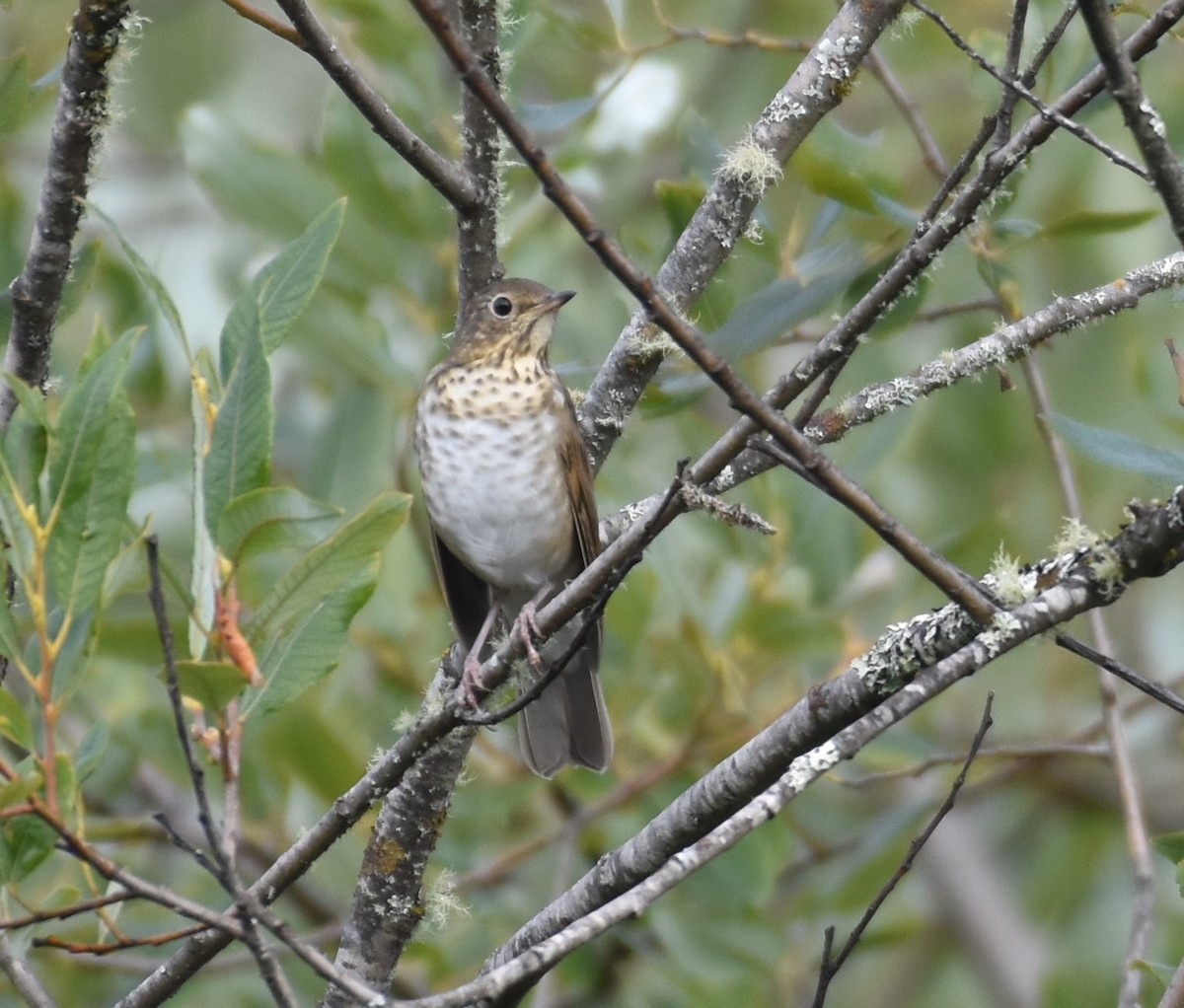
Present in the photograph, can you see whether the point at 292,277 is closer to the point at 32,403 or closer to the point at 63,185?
the point at 32,403

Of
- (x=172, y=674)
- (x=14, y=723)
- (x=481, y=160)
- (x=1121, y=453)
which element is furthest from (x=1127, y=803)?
(x=14, y=723)

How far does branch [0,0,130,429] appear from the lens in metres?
2.89

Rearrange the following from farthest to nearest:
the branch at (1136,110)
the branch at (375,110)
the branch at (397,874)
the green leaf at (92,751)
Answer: the branch at (397,874), the branch at (375,110), the green leaf at (92,751), the branch at (1136,110)

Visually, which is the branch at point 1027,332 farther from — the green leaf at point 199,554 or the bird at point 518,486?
the bird at point 518,486

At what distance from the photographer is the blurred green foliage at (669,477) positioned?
163 inches

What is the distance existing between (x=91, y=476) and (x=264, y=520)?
244 mm

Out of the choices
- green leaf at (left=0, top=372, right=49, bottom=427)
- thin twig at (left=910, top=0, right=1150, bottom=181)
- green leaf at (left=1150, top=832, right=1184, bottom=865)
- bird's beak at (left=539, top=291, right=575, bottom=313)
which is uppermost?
bird's beak at (left=539, top=291, right=575, bottom=313)

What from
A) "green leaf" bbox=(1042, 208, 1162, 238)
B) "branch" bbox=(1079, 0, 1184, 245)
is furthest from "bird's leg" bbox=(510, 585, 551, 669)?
"green leaf" bbox=(1042, 208, 1162, 238)

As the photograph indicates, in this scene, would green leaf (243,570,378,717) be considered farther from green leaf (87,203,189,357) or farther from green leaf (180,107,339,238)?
green leaf (180,107,339,238)

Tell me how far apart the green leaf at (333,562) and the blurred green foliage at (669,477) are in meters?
1.05

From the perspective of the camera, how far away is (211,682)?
2.25 m

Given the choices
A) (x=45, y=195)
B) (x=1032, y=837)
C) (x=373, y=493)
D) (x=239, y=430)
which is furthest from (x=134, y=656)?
(x=1032, y=837)

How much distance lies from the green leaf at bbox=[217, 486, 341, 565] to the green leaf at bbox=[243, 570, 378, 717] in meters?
0.15

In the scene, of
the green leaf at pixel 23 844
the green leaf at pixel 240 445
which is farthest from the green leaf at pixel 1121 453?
the green leaf at pixel 23 844
